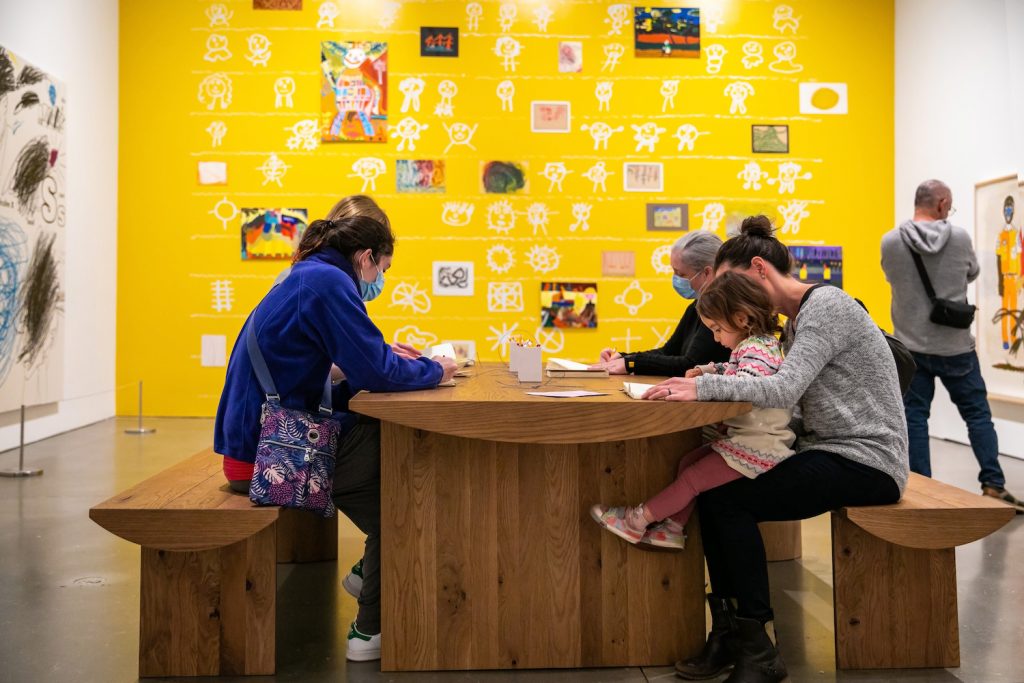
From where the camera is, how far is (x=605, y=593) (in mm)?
2414

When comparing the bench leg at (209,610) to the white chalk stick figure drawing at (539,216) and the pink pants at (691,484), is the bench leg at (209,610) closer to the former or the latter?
the pink pants at (691,484)

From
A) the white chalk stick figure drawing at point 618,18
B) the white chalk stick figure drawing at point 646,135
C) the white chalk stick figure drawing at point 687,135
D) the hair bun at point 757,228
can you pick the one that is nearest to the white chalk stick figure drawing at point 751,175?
the white chalk stick figure drawing at point 687,135

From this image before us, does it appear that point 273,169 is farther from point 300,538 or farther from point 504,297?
point 300,538

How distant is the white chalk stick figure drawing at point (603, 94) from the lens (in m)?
7.44

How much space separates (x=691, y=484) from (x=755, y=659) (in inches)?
17.7

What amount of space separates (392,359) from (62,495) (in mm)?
2912

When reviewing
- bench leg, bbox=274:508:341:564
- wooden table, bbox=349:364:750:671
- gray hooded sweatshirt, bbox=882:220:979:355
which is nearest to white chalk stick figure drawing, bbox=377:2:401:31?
gray hooded sweatshirt, bbox=882:220:979:355

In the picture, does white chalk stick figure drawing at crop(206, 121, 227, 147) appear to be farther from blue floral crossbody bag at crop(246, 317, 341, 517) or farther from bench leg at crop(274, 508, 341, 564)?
blue floral crossbody bag at crop(246, 317, 341, 517)

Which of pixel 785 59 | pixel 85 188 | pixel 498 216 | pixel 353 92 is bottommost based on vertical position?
pixel 498 216

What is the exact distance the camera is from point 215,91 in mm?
7363

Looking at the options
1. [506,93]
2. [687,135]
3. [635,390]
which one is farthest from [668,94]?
[635,390]

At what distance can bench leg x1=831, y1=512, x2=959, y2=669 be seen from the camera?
7.80 feet

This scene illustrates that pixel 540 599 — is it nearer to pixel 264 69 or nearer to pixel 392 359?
pixel 392 359

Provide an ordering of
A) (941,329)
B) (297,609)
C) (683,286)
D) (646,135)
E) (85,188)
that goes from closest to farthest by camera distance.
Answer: (297,609) → (683,286) → (941,329) → (85,188) → (646,135)
